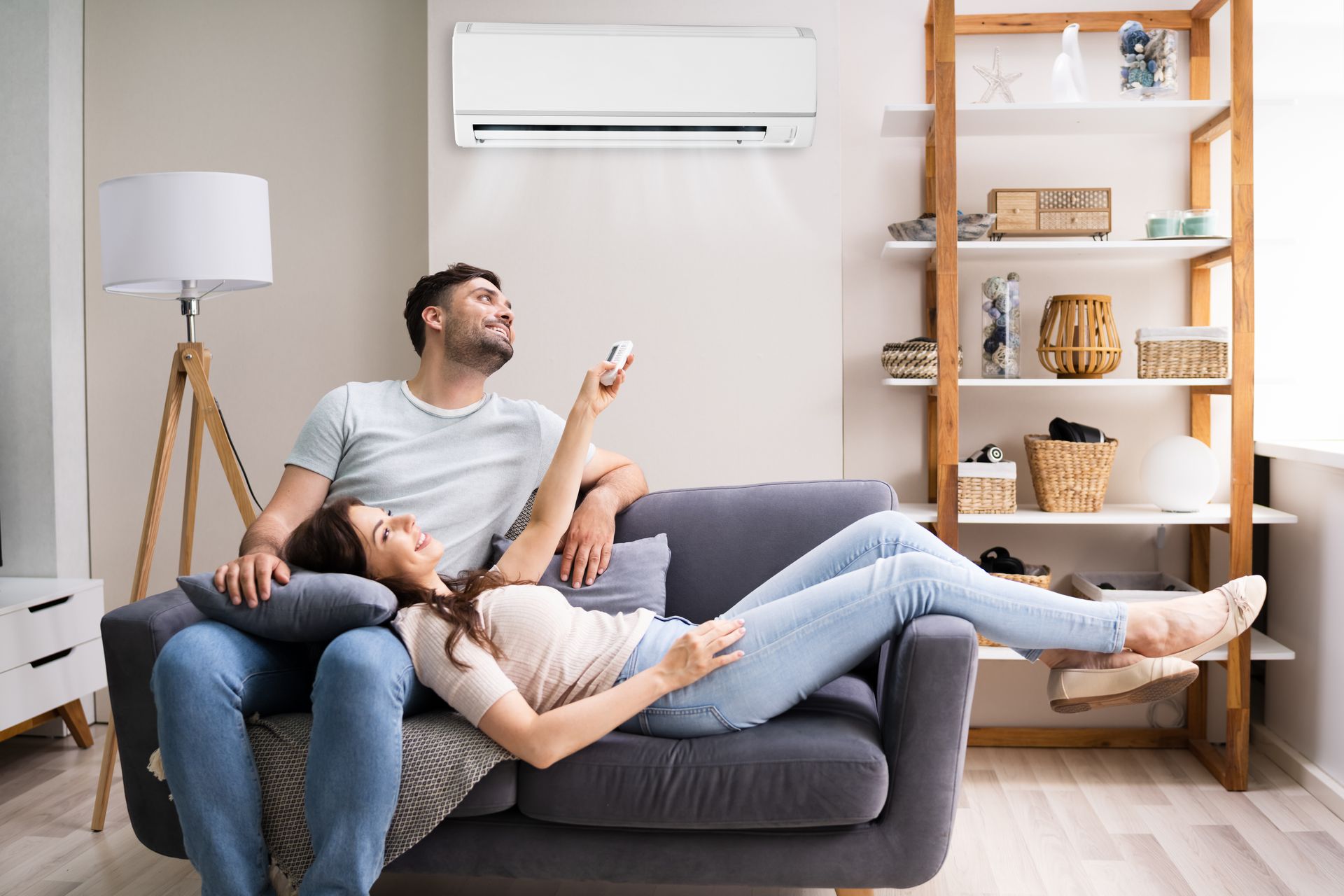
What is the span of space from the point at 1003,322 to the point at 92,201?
284 cm

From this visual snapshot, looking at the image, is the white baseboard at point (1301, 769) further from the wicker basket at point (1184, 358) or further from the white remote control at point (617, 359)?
the white remote control at point (617, 359)

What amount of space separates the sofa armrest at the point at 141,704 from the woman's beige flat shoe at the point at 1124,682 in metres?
1.60

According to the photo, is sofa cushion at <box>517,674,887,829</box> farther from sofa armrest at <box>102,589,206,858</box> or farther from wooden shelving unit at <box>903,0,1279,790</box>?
wooden shelving unit at <box>903,0,1279,790</box>

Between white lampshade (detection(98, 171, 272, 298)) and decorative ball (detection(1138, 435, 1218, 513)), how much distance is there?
2466mm

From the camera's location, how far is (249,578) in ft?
5.58

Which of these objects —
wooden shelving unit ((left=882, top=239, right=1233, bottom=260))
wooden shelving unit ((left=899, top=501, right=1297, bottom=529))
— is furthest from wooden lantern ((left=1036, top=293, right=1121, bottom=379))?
wooden shelving unit ((left=899, top=501, right=1297, bottom=529))

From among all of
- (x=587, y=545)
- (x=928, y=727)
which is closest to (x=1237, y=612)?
(x=928, y=727)

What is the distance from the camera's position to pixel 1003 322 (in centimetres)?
284

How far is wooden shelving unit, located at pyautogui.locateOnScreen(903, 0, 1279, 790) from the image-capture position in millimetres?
2623

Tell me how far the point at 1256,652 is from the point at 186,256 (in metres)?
2.92

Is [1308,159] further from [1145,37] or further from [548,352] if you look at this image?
[548,352]

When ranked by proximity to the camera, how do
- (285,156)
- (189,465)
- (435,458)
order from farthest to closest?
(285,156) < (189,465) < (435,458)

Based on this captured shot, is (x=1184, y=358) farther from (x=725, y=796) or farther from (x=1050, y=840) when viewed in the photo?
(x=725, y=796)

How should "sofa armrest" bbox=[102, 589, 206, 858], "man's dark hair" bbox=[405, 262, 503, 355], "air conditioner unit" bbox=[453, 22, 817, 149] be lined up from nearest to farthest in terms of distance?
"sofa armrest" bbox=[102, 589, 206, 858] < "man's dark hair" bbox=[405, 262, 503, 355] < "air conditioner unit" bbox=[453, 22, 817, 149]
